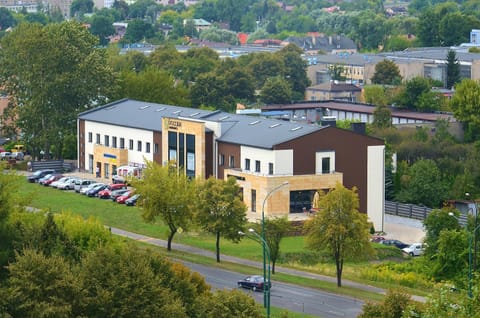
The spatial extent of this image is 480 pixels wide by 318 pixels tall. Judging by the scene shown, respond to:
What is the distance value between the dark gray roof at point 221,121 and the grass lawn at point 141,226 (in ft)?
19.2

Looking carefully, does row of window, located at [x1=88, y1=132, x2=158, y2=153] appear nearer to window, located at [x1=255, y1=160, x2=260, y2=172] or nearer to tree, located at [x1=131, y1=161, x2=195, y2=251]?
window, located at [x1=255, y1=160, x2=260, y2=172]

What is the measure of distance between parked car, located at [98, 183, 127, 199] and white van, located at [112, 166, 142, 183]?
1.28 meters

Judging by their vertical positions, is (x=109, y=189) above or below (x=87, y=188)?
above

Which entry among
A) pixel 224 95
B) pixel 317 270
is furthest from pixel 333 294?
pixel 224 95

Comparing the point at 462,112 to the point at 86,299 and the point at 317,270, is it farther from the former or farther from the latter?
the point at 86,299

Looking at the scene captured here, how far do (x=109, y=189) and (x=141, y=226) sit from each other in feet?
29.4

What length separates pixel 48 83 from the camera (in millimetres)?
90688

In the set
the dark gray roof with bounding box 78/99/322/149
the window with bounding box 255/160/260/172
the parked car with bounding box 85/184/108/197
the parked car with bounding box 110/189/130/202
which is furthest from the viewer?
the parked car with bounding box 85/184/108/197

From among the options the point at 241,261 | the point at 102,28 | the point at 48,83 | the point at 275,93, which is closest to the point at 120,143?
the point at 48,83

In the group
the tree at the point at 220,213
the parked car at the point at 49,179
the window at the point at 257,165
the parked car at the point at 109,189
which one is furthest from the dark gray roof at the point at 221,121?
the tree at the point at 220,213

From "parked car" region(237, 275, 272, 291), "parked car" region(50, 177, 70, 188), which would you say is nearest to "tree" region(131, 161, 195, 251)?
"parked car" region(237, 275, 272, 291)

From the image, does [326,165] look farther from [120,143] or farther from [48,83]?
[48,83]

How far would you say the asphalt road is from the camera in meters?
51.2

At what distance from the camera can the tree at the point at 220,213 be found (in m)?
61.6
